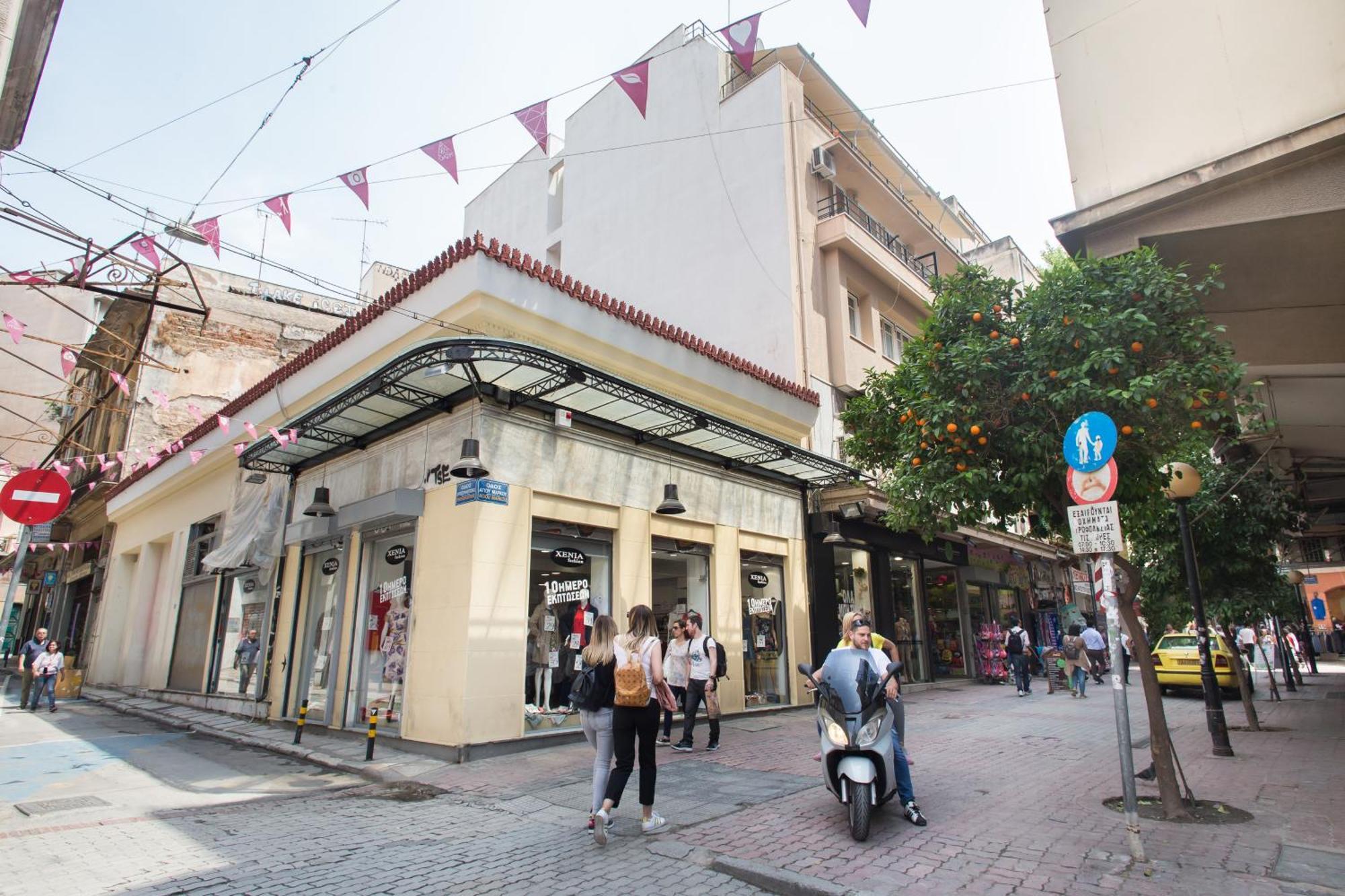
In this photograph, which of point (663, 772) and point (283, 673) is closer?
point (663, 772)

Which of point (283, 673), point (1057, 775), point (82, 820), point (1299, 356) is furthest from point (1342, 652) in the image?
point (82, 820)

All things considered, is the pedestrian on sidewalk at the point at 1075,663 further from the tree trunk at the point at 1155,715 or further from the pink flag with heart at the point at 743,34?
the pink flag with heart at the point at 743,34

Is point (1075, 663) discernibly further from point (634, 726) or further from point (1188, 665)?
point (634, 726)

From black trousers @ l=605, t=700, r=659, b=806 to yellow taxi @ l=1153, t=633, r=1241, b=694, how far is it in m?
15.3

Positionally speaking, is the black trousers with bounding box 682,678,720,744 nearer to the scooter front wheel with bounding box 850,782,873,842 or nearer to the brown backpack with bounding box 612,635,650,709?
the brown backpack with bounding box 612,635,650,709

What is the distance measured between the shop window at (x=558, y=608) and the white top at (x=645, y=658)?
162 inches

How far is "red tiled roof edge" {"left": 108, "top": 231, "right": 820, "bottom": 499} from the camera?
1049 centimetres

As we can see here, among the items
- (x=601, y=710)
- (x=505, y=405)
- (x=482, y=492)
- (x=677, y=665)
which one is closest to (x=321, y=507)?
(x=482, y=492)

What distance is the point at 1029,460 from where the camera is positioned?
725cm

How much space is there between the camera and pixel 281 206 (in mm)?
10289

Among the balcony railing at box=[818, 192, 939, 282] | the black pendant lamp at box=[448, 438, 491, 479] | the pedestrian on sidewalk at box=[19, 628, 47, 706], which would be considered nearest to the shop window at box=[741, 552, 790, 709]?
the black pendant lamp at box=[448, 438, 491, 479]

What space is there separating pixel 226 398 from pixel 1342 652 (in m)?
52.0

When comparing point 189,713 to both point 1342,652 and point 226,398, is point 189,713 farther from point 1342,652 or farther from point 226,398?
point 1342,652

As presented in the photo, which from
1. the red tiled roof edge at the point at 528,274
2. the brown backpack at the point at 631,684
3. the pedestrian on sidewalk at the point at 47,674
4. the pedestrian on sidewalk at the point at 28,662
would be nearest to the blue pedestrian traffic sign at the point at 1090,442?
the brown backpack at the point at 631,684
